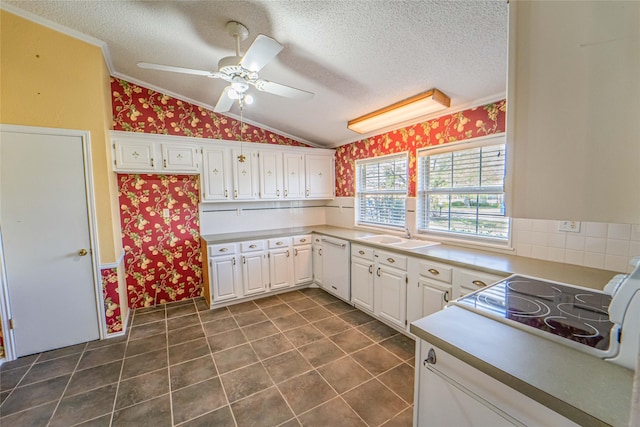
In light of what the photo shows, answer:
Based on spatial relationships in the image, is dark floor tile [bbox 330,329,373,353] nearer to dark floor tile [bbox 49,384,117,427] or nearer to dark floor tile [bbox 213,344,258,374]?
dark floor tile [bbox 213,344,258,374]

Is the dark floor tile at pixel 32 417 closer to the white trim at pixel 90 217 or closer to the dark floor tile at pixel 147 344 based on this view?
the dark floor tile at pixel 147 344

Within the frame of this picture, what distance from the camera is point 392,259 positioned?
104 inches

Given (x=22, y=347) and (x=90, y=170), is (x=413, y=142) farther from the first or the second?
(x=22, y=347)

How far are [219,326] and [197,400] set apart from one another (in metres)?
1.04

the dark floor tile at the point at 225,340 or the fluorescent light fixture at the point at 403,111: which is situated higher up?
the fluorescent light fixture at the point at 403,111

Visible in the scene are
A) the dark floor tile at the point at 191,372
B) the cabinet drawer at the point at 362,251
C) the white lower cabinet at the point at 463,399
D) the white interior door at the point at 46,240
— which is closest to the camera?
the white lower cabinet at the point at 463,399

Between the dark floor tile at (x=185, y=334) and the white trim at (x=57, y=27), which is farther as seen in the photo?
the dark floor tile at (x=185, y=334)

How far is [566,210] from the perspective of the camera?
561 mm

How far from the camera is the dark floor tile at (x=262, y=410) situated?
1.66 meters

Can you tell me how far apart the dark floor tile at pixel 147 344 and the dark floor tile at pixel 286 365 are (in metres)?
1.09

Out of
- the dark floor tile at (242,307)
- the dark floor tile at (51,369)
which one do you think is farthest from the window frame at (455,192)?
the dark floor tile at (51,369)

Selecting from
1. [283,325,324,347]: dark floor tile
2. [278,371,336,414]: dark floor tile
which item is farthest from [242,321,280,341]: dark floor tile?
[278,371,336,414]: dark floor tile

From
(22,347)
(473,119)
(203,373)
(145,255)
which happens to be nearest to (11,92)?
(145,255)

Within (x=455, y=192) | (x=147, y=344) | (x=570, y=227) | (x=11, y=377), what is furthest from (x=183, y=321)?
(x=570, y=227)
